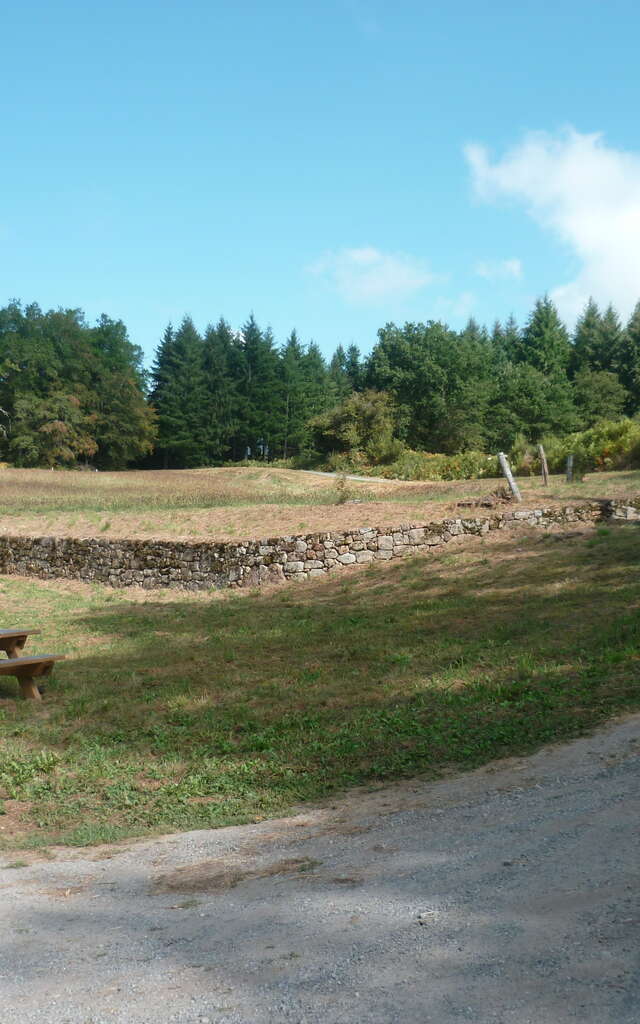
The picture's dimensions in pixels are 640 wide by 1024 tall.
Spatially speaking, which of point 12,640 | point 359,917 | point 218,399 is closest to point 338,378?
point 218,399

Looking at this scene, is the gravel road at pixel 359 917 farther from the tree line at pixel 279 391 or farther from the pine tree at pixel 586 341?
the pine tree at pixel 586 341

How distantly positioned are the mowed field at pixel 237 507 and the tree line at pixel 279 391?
25306mm

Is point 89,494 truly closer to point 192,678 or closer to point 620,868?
point 192,678

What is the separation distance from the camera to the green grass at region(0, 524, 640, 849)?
20.8ft

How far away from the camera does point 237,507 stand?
22.1 meters

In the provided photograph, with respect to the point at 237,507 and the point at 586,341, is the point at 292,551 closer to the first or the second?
the point at 237,507

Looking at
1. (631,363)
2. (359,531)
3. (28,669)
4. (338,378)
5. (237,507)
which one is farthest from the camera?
(338,378)

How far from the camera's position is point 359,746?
23.0 feet

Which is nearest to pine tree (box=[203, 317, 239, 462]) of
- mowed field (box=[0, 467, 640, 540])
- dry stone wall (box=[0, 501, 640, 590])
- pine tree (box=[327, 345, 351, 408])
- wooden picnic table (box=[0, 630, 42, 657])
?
pine tree (box=[327, 345, 351, 408])

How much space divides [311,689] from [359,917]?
5661 millimetres

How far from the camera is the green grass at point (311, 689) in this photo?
6352 mm

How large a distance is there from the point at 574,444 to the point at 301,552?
16.3 meters

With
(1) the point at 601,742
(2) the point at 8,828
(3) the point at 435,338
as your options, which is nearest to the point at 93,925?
(2) the point at 8,828

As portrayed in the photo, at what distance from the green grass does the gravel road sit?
2.95 ft
